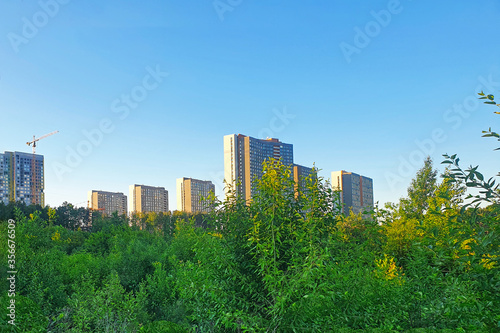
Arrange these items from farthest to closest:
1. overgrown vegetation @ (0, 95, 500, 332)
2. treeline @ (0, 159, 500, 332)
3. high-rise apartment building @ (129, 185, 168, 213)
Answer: high-rise apartment building @ (129, 185, 168, 213) < treeline @ (0, 159, 500, 332) < overgrown vegetation @ (0, 95, 500, 332)

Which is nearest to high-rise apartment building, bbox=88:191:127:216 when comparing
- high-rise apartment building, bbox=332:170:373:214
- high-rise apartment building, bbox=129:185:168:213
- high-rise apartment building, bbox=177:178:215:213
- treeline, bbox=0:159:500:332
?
high-rise apartment building, bbox=129:185:168:213

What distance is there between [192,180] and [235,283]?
66301mm

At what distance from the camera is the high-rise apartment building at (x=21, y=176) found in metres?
57.6

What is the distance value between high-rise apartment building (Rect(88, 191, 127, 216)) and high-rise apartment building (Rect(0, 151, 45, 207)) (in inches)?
800

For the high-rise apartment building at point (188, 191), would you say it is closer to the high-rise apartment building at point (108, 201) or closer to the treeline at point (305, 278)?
the high-rise apartment building at point (108, 201)

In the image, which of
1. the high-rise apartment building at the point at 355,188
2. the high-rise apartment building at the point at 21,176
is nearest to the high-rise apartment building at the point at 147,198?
the high-rise apartment building at the point at 21,176

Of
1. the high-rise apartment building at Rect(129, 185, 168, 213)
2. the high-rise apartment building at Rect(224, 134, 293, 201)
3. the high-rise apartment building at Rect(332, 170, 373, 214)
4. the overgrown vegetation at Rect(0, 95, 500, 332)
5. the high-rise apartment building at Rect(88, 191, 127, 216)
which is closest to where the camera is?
the overgrown vegetation at Rect(0, 95, 500, 332)

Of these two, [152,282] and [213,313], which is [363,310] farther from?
[152,282]

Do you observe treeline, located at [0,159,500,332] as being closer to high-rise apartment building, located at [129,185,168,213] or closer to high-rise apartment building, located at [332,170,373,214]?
high-rise apartment building, located at [332,170,373,214]

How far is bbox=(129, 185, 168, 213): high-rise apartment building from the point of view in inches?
3022

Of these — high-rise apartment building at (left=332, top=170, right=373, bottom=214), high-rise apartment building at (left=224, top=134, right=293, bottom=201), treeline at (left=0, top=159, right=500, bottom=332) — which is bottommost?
treeline at (left=0, top=159, right=500, bottom=332)

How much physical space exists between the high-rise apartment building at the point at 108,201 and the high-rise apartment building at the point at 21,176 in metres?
20.3

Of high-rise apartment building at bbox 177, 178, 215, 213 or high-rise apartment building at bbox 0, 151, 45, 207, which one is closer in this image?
high-rise apartment building at bbox 0, 151, 45, 207

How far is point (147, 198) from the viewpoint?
77.6 m
